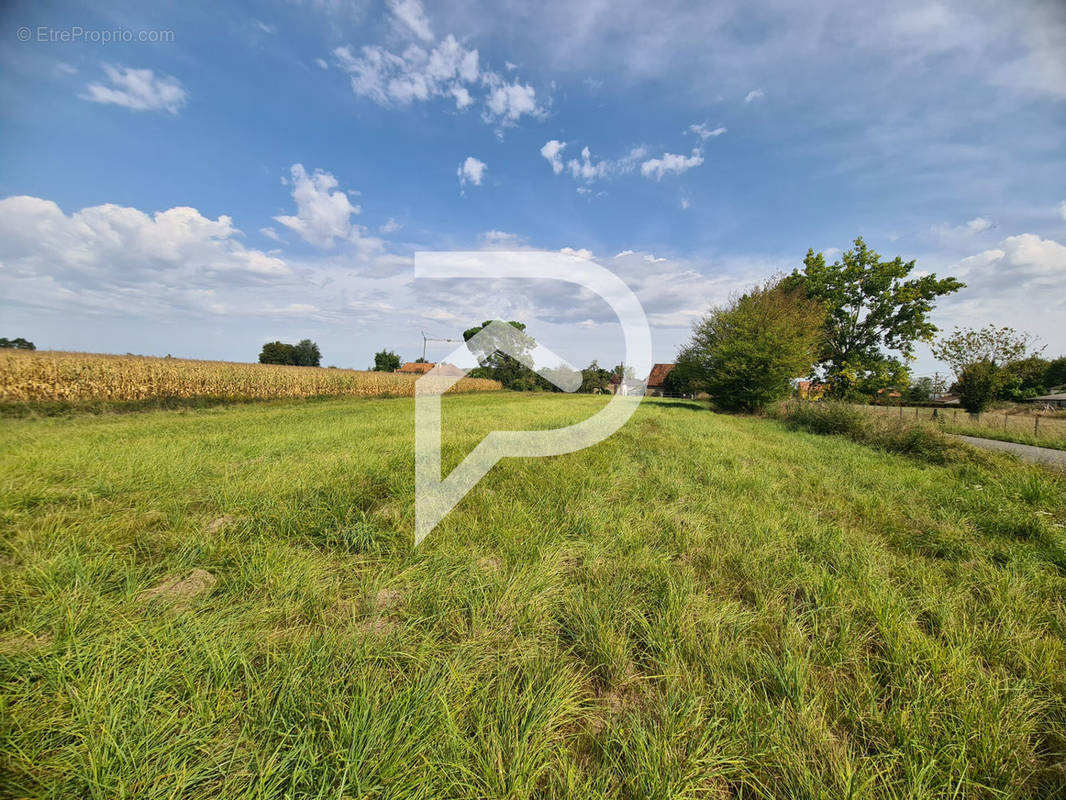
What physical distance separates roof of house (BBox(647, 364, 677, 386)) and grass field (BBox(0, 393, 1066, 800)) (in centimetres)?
5552

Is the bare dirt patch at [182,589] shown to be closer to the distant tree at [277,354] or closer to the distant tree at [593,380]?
the distant tree at [593,380]

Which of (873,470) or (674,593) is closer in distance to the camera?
(674,593)

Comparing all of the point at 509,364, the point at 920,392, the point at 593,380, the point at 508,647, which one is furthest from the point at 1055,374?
the point at 508,647

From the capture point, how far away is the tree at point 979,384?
19359 mm

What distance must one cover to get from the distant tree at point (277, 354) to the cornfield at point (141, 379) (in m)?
45.2

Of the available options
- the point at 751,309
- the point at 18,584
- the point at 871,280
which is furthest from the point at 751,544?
the point at 871,280

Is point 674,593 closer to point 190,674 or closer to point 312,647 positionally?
point 312,647

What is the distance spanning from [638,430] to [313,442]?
708 cm

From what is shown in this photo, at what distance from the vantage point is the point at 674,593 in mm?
2137

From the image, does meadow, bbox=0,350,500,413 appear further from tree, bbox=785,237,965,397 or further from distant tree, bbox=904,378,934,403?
distant tree, bbox=904,378,934,403

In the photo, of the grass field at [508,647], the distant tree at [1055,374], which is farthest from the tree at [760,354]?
the distant tree at [1055,374]

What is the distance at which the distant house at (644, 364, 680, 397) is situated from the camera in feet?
187

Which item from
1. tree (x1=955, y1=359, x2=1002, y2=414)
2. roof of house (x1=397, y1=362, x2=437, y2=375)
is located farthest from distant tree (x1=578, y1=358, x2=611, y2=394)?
tree (x1=955, y1=359, x2=1002, y2=414)

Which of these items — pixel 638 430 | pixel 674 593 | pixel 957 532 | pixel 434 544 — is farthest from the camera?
pixel 638 430
